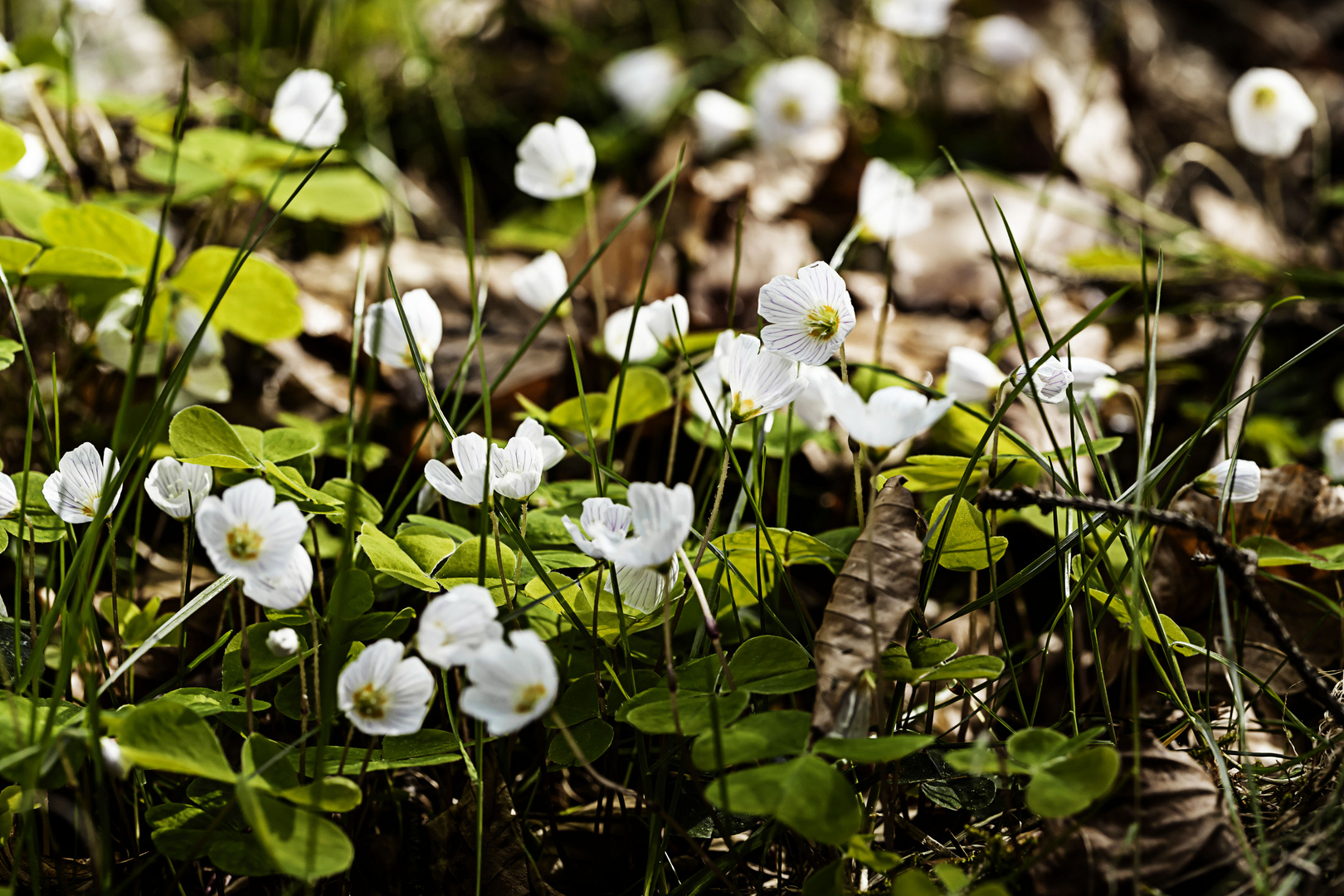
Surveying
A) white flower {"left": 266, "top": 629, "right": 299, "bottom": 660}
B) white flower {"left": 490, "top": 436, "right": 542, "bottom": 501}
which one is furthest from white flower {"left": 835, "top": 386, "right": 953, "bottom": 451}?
white flower {"left": 266, "top": 629, "right": 299, "bottom": 660}

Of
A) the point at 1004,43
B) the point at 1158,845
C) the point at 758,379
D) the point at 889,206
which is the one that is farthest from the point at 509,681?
the point at 1004,43

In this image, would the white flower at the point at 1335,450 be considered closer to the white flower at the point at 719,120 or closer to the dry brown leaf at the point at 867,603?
the dry brown leaf at the point at 867,603

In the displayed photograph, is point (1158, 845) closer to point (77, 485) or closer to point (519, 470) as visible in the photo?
point (519, 470)

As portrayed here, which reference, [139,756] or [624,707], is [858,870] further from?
[139,756]

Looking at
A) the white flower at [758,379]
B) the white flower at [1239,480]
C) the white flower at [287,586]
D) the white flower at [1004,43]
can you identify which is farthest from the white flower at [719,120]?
the white flower at [287,586]

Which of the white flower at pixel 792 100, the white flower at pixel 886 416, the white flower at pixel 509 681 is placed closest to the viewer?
the white flower at pixel 509 681

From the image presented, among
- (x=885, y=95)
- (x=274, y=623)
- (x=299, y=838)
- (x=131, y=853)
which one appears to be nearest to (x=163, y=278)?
(x=274, y=623)

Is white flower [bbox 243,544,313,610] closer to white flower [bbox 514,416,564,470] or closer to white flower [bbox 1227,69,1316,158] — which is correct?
white flower [bbox 514,416,564,470]
